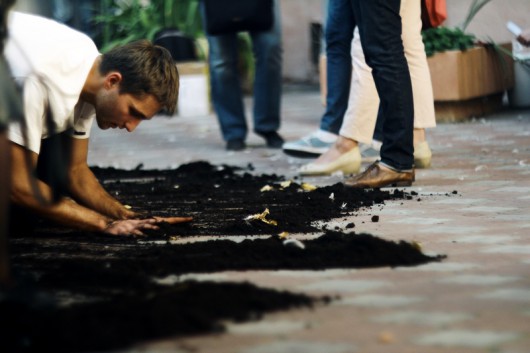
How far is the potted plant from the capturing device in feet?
28.9

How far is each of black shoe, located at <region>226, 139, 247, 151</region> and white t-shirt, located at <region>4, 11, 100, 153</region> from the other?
11.9 feet

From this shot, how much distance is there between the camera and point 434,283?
3.43m

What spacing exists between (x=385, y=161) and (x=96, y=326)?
3.03 metres

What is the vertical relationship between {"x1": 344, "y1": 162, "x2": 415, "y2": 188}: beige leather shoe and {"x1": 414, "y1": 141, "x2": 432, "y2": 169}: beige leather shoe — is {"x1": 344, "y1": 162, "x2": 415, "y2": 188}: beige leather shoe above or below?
above

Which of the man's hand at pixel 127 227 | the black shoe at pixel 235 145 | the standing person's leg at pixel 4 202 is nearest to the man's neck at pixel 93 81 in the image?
the man's hand at pixel 127 227

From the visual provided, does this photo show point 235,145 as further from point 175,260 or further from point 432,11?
point 175,260

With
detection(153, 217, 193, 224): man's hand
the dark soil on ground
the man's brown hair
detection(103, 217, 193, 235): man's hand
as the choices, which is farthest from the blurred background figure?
the man's brown hair

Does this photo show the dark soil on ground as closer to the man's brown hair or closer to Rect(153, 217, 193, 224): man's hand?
Rect(153, 217, 193, 224): man's hand

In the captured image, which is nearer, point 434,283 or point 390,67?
point 434,283

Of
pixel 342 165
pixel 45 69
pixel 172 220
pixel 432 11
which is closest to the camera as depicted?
pixel 45 69

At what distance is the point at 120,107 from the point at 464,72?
16.9 ft

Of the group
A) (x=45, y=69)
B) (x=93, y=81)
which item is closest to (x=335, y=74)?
(x=93, y=81)

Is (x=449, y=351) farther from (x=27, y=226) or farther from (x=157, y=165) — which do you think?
(x=157, y=165)

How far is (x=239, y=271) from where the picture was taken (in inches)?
142
